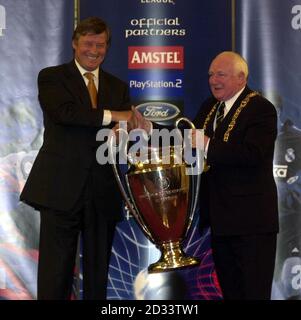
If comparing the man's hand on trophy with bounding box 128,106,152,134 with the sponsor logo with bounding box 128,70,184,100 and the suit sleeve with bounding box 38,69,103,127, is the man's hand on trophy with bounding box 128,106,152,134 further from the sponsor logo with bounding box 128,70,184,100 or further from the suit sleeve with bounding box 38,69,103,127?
the sponsor logo with bounding box 128,70,184,100

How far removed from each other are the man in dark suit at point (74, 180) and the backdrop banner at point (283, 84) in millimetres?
898

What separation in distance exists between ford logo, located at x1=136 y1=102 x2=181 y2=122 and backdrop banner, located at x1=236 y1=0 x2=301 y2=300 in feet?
1.45

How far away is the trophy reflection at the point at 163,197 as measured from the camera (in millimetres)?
3105

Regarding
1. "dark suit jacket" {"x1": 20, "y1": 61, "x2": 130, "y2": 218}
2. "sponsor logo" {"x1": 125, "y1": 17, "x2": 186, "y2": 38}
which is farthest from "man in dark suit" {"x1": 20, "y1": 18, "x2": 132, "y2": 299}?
"sponsor logo" {"x1": 125, "y1": 17, "x2": 186, "y2": 38}

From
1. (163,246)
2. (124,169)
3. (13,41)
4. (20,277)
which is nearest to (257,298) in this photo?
(163,246)

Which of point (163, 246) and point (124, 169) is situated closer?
point (163, 246)

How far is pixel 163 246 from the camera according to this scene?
3236 mm

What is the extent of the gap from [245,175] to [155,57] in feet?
3.11

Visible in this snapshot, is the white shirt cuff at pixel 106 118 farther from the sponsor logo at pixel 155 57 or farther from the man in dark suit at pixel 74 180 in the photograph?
the sponsor logo at pixel 155 57

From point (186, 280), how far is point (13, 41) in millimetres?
1568

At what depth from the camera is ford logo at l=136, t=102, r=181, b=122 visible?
3803mm

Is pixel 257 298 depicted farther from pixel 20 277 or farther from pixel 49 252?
pixel 20 277

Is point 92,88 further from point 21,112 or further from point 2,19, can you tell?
point 2,19
